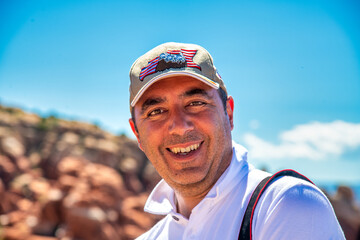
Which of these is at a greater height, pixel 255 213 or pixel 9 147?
pixel 9 147

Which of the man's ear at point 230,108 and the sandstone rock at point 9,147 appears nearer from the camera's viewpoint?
the man's ear at point 230,108

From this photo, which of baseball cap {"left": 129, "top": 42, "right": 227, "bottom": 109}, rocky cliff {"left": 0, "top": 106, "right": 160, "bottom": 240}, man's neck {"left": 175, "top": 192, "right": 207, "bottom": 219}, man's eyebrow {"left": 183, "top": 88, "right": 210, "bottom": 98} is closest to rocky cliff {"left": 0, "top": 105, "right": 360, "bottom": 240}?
rocky cliff {"left": 0, "top": 106, "right": 160, "bottom": 240}

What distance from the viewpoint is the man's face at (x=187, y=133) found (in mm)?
1947

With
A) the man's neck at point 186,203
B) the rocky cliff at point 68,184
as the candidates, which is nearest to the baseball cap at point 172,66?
the man's neck at point 186,203

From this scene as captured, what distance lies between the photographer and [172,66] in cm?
199

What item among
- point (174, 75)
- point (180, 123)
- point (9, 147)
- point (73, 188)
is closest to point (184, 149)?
point (180, 123)

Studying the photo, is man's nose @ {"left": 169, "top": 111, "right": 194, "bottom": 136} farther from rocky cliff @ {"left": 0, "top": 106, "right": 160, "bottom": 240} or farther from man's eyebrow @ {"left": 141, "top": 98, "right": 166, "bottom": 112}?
rocky cliff @ {"left": 0, "top": 106, "right": 160, "bottom": 240}

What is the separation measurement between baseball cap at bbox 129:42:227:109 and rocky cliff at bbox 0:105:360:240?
14.0 metres

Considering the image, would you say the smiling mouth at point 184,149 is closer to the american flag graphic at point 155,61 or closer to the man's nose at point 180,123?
the man's nose at point 180,123

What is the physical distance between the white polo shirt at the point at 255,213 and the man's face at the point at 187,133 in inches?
5.0

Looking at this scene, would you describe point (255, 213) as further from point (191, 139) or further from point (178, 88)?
point (178, 88)

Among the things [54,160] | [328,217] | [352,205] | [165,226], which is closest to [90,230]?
[352,205]

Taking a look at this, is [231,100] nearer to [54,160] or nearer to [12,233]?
[12,233]

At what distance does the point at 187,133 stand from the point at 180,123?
0.08 meters
